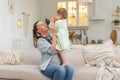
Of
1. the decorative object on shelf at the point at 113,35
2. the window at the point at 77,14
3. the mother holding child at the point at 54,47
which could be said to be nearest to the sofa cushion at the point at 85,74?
the mother holding child at the point at 54,47

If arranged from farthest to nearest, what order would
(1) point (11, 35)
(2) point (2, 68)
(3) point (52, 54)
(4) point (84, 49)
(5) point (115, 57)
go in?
(1) point (11, 35)
(4) point (84, 49)
(5) point (115, 57)
(2) point (2, 68)
(3) point (52, 54)

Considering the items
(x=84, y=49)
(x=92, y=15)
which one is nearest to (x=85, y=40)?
(x=92, y=15)

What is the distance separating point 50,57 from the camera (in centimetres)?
312

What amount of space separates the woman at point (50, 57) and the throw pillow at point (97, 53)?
87 centimetres

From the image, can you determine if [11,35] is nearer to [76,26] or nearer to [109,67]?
[76,26]

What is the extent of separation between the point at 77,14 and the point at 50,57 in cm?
337

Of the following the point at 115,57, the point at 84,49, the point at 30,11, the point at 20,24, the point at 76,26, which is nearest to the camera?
the point at 115,57

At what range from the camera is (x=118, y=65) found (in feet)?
11.1

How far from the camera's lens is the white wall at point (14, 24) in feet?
15.1

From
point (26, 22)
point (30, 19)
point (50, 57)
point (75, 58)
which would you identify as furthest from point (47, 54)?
point (30, 19)

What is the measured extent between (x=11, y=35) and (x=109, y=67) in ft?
8.03

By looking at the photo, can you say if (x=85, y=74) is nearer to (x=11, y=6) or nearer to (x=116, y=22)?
(x=11, y=6)

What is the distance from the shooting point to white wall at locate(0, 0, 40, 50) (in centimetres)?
460

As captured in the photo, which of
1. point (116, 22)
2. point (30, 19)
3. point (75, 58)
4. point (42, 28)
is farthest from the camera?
point (116, 22)
